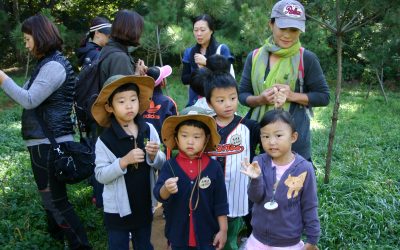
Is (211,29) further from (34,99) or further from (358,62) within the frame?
(358,62)

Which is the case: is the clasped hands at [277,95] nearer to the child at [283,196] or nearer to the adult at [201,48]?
the child at [283,196]

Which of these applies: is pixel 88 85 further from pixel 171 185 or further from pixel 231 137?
pixel 171 185

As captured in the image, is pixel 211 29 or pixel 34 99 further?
pixel 211 29

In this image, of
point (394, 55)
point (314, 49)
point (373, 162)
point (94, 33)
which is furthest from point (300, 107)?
point (394, 55)

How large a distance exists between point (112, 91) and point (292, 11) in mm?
1210

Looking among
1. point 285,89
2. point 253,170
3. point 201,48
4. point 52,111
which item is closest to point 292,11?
point 285,89

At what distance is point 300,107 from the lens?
9.23 ft

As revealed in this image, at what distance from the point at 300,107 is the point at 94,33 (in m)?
2.16

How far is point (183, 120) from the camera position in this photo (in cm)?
241

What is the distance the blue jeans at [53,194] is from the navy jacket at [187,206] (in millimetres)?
963

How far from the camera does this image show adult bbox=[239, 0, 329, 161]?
2648mm

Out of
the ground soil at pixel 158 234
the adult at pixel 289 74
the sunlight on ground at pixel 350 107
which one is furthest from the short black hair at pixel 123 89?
the sunlight on ground at pixel 350 107

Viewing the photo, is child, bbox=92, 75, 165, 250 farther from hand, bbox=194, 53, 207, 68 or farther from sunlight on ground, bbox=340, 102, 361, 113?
sunlight on ground, bbox=340, 102, 361, 113

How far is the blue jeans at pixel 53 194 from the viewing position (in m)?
2.94
